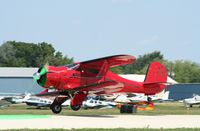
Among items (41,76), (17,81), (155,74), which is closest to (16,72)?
(17,81)

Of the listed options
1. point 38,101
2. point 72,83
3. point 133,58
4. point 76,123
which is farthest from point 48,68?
point 38,101

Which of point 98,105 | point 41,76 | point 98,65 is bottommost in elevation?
point 98,105

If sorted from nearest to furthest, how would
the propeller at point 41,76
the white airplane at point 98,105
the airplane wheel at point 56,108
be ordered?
the propeller at point 41,76 < the airplane wheel at point 56,108 < the white airplane at point 98,105

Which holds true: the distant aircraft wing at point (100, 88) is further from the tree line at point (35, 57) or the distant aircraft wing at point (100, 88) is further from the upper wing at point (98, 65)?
the tree line at point (35, 57)

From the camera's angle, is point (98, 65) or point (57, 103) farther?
point (98, 65)

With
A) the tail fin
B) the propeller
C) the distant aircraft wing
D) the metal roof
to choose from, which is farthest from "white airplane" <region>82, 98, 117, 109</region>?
the metal roof

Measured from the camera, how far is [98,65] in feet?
94.0

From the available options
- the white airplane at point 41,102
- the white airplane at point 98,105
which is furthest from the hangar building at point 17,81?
the white airplane at point 98,105

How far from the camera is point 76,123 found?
68.0ft

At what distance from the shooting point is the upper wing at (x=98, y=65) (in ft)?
93.0

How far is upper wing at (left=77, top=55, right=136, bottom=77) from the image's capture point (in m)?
28.3

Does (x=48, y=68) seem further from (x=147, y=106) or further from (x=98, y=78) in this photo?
(x=147, y=106)

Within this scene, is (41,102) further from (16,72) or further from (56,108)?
(16,72)

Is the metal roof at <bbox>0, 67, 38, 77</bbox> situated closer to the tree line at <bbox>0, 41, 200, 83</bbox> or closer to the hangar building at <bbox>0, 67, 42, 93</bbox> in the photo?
the hangar building at <bbox>0, 67, 42, 93</bbox>
